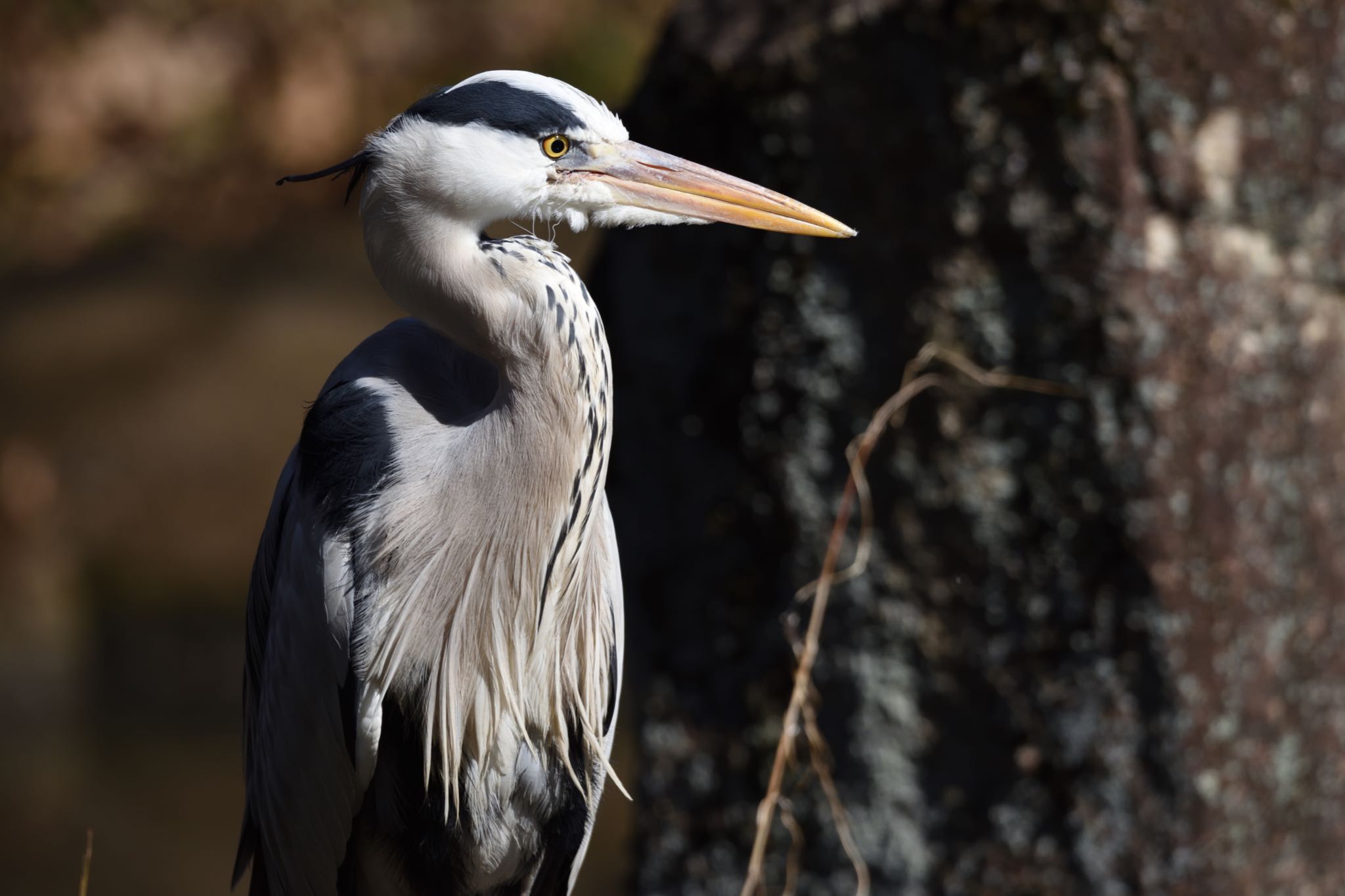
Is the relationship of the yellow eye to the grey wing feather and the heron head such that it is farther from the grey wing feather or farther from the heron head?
the grey wing feather

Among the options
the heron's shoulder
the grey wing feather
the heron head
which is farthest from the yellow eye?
the grey wing feather

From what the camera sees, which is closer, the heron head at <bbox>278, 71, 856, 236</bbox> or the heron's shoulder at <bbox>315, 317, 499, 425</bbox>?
the heron head at <bbox>278, 71, 856, 236</bbox>

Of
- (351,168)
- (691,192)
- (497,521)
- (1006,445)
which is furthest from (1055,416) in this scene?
(351,168)

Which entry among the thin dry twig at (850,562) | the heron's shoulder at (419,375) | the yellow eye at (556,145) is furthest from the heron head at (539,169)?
the thin dry twig at (850,562)

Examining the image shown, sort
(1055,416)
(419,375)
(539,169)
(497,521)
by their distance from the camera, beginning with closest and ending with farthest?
(539,169) < (497,521) < (419,375) < (1055,416)

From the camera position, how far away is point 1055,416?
2475 millimetres

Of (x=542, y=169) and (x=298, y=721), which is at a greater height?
(x=542, y=169)

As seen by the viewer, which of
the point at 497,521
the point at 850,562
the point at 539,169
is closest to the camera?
the point at 539,169

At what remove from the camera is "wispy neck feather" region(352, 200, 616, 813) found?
A: 5.53ft

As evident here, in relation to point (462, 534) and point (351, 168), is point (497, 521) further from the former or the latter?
point (351, 168)

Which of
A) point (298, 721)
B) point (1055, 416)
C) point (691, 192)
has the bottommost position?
point (298, 721)

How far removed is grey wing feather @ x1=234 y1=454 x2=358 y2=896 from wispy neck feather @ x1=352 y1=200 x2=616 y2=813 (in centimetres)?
12

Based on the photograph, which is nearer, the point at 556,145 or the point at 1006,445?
the point at 556,145

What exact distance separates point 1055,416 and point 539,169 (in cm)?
117
